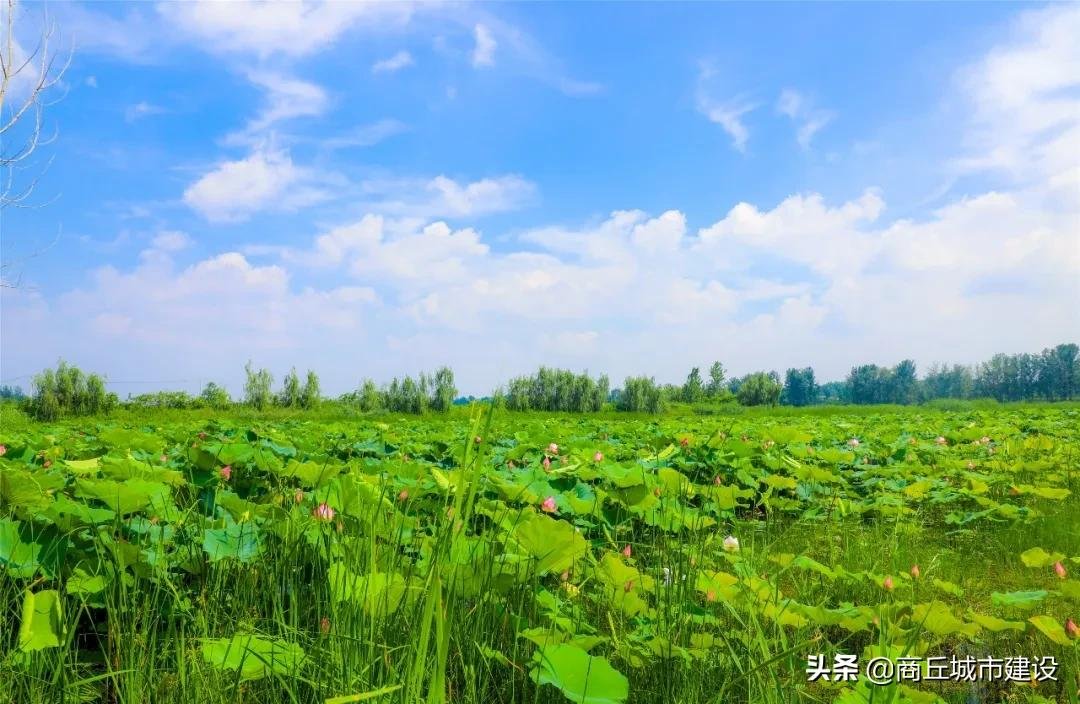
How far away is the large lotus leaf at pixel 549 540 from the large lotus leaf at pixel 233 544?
2.47 feet

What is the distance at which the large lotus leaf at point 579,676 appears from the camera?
4.39ft

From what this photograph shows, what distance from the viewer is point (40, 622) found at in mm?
1433

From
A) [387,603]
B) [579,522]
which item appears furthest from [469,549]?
[579,522]

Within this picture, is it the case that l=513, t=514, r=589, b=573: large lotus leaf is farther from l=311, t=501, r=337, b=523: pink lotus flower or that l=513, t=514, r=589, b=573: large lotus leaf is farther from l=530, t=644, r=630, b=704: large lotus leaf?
l=311, t=501, r=337, b=523: pink lotus flower

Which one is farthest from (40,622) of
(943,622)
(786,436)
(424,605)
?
(786,436)

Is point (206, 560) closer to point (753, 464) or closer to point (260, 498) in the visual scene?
point (260, 498)

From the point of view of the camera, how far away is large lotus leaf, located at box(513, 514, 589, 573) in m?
1.72

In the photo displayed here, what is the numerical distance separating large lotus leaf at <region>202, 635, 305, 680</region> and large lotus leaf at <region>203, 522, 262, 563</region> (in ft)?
1.29

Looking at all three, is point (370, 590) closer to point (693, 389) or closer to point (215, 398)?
point (215, 398)

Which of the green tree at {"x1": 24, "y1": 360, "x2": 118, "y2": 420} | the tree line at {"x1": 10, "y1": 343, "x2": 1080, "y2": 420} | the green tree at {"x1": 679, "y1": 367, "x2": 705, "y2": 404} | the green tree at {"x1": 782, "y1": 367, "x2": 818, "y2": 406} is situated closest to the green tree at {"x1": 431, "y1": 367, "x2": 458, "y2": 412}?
the tree line at {"x1": 10, "y1": 343, "x2": 1080, "y2": 420}

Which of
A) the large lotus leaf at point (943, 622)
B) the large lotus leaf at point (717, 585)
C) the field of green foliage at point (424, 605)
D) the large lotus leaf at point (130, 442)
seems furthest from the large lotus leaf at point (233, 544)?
the large lotus leaf at point (130, 442)

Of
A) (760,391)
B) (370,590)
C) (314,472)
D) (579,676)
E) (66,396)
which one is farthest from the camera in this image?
(760,391)

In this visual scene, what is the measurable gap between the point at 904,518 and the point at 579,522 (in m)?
2.48

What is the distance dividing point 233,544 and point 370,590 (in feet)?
2.05
